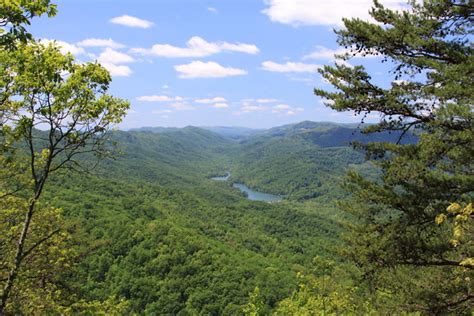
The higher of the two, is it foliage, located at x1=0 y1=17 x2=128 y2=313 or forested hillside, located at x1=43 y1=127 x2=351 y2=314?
foliage, located at x1=0 y1=17 x2=128 y2=313

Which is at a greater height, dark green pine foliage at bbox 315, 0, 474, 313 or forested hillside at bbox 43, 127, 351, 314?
dark green pine foliage at bbox 315, 0, 474, 313

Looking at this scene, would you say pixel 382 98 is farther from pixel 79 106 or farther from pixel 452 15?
pixel 79 106

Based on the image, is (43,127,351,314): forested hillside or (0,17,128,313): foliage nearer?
(0,17,128,313): foliage

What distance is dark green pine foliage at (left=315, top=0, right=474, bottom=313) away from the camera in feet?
35.7

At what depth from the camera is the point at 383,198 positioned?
1233 centimetres

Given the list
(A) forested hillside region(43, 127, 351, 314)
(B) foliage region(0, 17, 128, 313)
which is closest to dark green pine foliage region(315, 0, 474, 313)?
(B) foliage region(0, 17, 128, 313)

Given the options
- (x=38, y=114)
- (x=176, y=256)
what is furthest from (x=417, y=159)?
(x=176, y=256)

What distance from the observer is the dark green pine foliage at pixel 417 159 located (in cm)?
1087

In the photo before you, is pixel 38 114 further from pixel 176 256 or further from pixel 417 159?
pixel 176 256

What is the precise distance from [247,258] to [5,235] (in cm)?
8202

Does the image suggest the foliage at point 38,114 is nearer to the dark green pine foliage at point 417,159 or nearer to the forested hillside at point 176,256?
the dark green pine foliage at point 417,159

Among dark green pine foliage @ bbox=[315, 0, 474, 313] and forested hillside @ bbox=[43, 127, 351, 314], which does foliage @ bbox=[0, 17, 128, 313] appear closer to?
dark green pine foliage @ bbox=[315, 0, 474, 313]

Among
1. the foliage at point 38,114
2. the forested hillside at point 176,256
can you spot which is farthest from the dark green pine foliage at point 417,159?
the forested hillside at point 176,256

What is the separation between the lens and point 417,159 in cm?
1179
